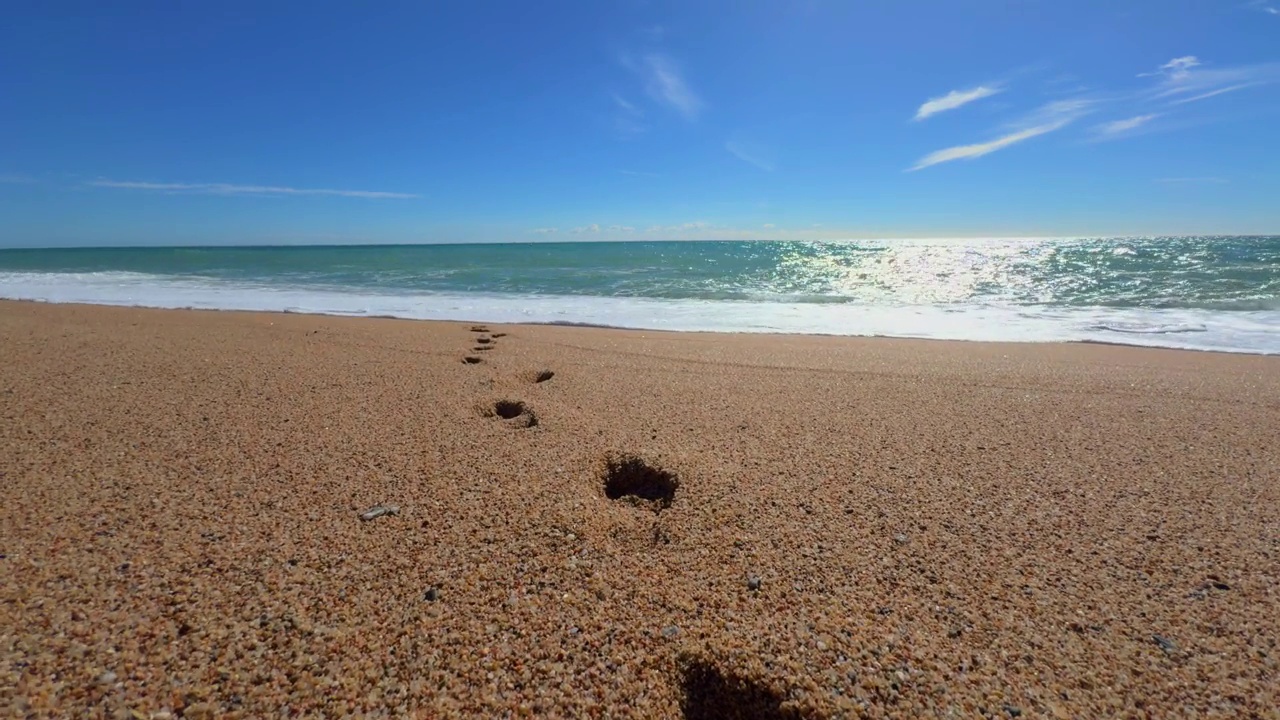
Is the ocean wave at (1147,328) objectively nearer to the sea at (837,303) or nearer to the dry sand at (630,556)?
the sea at (837,303)

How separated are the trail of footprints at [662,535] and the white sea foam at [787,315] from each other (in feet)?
12.9

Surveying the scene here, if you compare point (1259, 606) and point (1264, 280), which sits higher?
point (1264, 280)

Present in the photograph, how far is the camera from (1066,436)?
7.68ft

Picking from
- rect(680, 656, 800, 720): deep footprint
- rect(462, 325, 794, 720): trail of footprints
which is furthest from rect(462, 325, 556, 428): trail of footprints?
rect(680, 656, 800, 720): deep footprint

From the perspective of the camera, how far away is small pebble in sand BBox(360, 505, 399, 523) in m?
1.62

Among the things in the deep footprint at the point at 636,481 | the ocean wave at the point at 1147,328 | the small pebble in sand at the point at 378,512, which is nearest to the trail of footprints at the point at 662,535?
the deep footprint at the point at 636,481

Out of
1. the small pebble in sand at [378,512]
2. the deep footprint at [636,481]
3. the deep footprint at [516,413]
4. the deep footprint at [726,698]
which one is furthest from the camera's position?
the deep footprint at [516,413]

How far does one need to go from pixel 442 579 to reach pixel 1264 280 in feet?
57.6

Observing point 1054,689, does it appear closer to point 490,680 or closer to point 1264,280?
point 490,680

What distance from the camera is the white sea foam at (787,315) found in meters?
5.74

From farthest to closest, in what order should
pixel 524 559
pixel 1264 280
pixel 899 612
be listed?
pixel 1264 280 < pixel 524 559 < pixel 899 612

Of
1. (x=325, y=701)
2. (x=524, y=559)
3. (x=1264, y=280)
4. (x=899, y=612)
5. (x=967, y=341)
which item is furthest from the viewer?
(x=1264, y=280)

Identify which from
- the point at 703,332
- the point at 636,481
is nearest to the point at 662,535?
the point at 636,481

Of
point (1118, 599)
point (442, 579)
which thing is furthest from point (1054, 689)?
point (442, 579)
